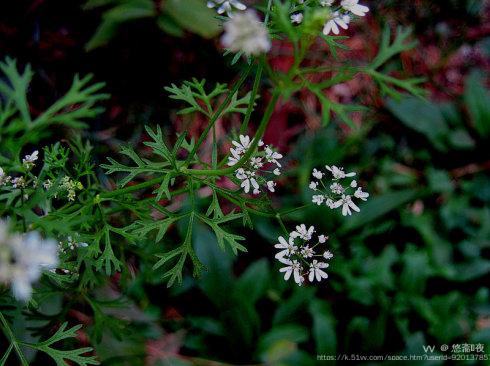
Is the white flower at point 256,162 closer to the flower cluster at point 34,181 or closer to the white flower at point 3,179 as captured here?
the flower cluster at point 34,181

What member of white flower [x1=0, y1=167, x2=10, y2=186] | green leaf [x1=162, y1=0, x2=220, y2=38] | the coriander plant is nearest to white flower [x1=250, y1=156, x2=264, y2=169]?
the coriander plant

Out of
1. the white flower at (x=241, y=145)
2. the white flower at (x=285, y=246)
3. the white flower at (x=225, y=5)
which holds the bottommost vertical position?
the white flower at (x=285, y=246)

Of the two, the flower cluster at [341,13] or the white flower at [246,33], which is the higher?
the flower cluster at [341,13]

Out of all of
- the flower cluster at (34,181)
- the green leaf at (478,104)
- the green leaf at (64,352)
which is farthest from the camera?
the green leaf at (478,104)

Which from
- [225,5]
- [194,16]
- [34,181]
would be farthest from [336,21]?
[194,16]

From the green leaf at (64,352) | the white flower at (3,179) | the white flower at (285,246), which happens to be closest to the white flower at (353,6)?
the white flower at (285,246)

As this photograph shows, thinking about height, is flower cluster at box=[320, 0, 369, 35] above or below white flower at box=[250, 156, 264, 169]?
above

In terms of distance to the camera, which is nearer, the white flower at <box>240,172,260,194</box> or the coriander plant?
the coriander plant

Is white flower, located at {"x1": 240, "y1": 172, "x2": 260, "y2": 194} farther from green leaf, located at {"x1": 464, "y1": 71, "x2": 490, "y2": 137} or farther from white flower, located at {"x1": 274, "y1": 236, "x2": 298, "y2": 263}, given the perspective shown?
green leaf, located at {"x1": 464, "y1": 71, "x2": 490, "y2": 137}

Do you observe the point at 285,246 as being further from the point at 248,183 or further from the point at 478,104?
the point at 478,104

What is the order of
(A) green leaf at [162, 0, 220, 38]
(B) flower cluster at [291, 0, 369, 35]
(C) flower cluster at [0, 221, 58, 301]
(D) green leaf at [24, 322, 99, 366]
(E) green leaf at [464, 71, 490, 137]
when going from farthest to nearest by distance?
(E) green leaf at [464, 71, 490, 137], (A) green leaf at [162, 0, 220, 38], (D) green leaf at [24, 322, 99, 366], (B) flower cluster at [291, 0, 369, 35], (C) flower cluster at [0, 221, 58, 301]

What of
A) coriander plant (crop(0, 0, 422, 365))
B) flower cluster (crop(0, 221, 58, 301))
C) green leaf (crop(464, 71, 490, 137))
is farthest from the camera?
green leaf (crop(464, 71, 490, 137))

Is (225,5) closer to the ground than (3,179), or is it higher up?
higher up

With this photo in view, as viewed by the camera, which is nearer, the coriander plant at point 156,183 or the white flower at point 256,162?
the coriander plant at point 156,183
